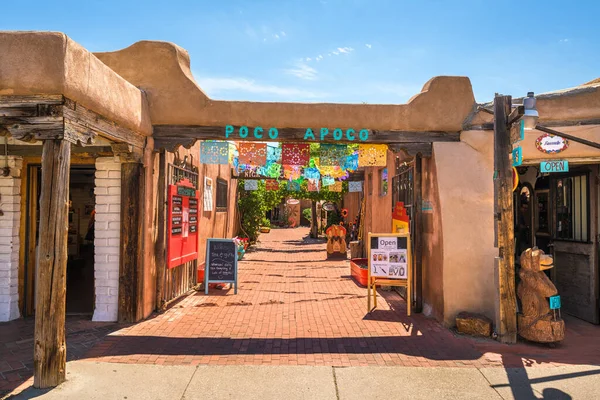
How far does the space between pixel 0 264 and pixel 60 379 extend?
3.37 meters

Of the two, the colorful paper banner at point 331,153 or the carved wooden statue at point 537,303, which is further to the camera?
the colorful paper banner at point 331,153

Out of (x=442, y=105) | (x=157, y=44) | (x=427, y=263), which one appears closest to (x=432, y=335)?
(x=427, y=263)

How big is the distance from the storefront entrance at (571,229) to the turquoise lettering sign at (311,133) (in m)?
3.57

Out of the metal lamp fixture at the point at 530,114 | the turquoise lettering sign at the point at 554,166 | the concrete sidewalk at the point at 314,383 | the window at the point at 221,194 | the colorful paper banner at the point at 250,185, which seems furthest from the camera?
the colorful paper banner at the point at 250,185

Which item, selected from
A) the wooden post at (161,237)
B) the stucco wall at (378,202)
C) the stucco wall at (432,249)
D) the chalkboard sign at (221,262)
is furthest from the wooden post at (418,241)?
the wooden post at (161,237)

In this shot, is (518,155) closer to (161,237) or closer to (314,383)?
(314,383)

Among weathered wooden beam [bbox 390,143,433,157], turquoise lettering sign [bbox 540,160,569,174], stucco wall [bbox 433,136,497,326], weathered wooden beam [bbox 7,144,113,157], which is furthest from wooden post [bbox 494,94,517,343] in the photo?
weathered wooden beam [bbox 7,144,113,157]

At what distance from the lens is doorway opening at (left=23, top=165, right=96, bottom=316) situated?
7129mm

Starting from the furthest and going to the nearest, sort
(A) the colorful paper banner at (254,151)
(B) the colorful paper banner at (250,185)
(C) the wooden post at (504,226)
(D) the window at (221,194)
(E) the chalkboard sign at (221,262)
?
1. (B) the colorful paper banner at (250,185)
2. (D) the window at (221,194)
3. (E) the chalkboard sign at (221,262)
4. (A) the colorful paper banner at (254,151)
5. (C) the wooden post at (504,226)

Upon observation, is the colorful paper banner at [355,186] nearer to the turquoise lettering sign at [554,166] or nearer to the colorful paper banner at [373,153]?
the colorful paper banner at [373,153]

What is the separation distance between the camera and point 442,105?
22.9 ft

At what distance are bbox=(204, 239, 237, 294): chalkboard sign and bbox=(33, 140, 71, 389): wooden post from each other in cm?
455

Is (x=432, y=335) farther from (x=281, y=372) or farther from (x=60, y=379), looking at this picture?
(x=60, y=379)

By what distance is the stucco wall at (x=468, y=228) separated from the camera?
6527 millimetres
